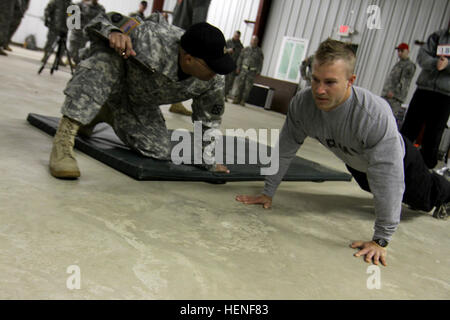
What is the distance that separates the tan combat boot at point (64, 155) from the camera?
1729 millimetres

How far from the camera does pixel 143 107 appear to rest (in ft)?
7.36

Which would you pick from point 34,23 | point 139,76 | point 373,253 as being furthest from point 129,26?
point 34,23

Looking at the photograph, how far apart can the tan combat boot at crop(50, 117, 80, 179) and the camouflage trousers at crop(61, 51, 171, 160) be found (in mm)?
64

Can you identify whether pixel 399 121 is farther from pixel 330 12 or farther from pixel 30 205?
pixel 30 205

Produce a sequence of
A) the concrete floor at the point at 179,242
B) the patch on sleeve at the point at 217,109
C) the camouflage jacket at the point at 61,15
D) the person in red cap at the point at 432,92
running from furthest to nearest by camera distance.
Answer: the camouflage jacket at the point at 61,15 < the person in red cap at the point at 432,92 < the patch on sleeve at the point at 217,109 < the concrete floor at the point at 179,242

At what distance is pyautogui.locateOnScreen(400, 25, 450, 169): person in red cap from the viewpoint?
3543mm

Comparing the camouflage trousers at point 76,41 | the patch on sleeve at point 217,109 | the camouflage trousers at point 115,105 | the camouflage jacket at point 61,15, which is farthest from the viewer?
the camouflage trousers at point 76,41

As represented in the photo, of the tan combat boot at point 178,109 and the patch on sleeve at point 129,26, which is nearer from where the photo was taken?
the patch on sleeve at point 129,26

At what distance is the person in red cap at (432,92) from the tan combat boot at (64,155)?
3113 mm

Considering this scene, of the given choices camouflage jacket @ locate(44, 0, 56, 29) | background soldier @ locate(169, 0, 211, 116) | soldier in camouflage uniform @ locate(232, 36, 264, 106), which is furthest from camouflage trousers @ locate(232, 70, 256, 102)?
background soldier @ locate(169, 0, 211, 116)

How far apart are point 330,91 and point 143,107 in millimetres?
1117

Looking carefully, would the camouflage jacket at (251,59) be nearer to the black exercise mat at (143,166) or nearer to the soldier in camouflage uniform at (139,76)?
the black exercise mat at (143,166)

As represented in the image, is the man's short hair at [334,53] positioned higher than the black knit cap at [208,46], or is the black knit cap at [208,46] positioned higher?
the man's short hair at [334,53]

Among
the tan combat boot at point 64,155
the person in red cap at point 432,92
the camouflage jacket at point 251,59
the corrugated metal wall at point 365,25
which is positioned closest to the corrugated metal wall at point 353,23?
the corrugated metal wall at point 365,25
